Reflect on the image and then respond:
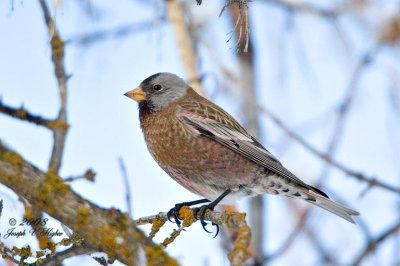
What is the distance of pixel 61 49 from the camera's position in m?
4.07

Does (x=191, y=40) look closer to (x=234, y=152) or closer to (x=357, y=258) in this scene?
(x=234, y=152)

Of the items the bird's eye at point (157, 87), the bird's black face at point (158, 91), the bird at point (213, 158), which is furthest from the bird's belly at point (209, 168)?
the bird's eye at point (157, 87)

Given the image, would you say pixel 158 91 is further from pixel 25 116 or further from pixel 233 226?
pixel 233 226

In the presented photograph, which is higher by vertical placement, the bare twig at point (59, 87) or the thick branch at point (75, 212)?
the bare twig at point (59, 87)

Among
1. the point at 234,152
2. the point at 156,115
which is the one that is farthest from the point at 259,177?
the point at 156,115

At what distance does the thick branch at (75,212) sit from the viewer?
231 centimetres

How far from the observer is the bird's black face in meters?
5.36

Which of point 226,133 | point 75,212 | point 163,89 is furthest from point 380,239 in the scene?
point 75,212

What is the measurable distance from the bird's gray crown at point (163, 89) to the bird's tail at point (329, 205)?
1.34 m

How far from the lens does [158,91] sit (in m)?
5.50

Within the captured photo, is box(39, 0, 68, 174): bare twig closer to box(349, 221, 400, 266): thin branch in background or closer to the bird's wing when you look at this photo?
the bird's wing

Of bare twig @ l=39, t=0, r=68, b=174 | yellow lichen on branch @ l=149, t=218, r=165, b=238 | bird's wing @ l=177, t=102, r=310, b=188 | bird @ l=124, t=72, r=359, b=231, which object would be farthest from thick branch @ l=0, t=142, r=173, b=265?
bird's wing @ l=177, t=102, r=310, b=188

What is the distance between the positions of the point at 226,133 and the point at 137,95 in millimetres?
839

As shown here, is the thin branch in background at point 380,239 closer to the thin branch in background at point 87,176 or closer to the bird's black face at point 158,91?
the bird's black face at point 158,91
